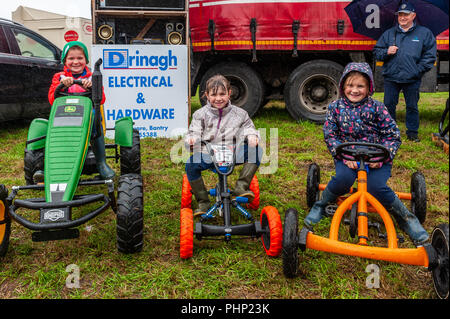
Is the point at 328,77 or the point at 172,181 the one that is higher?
the point at 328,77

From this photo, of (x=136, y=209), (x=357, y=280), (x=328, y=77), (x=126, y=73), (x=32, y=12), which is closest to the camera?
(x=357, y=280)

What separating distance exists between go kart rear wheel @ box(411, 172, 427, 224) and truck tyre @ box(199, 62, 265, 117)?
3916mm

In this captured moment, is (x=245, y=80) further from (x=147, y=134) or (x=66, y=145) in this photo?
(x=66, y=145)

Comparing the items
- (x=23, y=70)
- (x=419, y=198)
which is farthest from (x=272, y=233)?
(x=23, y=70)

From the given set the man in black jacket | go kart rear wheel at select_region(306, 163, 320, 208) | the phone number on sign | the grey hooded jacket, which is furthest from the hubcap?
the grey hooded jacket

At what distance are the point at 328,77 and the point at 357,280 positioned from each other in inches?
184

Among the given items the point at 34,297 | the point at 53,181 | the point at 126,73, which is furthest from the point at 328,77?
the point at 34,297

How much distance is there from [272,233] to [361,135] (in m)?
1.07

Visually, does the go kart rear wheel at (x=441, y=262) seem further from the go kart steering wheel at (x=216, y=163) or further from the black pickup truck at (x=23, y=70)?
the black pickup truck at (x=23, y=70)

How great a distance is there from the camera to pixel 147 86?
579 centimetres

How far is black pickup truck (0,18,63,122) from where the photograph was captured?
5777 mm

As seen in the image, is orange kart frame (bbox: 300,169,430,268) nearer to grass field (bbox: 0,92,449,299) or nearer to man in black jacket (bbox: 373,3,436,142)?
grass field (bbox: 0,92,449,299)

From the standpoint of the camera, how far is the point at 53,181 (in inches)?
97.0

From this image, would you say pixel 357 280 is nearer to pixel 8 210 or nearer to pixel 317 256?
pixel 317 256
